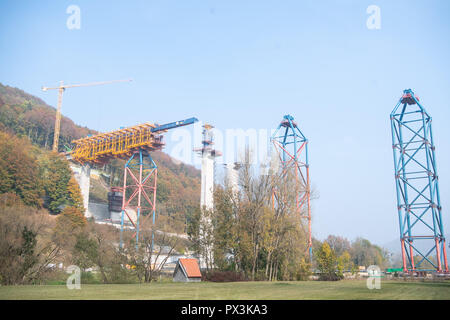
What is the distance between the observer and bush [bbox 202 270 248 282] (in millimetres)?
23969

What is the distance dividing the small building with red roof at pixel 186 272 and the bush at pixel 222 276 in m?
0.67

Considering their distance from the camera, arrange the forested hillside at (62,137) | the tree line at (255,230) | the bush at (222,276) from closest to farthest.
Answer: the bush at (222,276)
the tree line at (255,230)
the forested hillside at (62,137)

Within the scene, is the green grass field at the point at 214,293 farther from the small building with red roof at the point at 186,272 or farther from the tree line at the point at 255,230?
the tree line at the point at 255,230

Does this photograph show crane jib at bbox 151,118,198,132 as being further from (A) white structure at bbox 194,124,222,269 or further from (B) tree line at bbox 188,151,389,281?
(B) tree line at bbox 188,151,389,281

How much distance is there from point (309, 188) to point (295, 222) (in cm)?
588

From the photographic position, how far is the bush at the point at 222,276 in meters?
24.0

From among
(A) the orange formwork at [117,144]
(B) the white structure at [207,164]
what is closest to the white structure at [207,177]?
(B) the white structure at [207,164]

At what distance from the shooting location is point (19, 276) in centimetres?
1700

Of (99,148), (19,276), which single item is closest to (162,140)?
Result: (99,148)

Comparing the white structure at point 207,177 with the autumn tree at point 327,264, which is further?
the white structure at point 207,177

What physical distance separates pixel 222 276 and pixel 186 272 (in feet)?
7.69

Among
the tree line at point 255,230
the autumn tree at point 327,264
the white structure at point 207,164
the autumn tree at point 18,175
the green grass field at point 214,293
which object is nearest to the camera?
the green grass field at point 214,293

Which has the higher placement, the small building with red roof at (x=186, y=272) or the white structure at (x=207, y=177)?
the white structure at (x=207, y=177)
